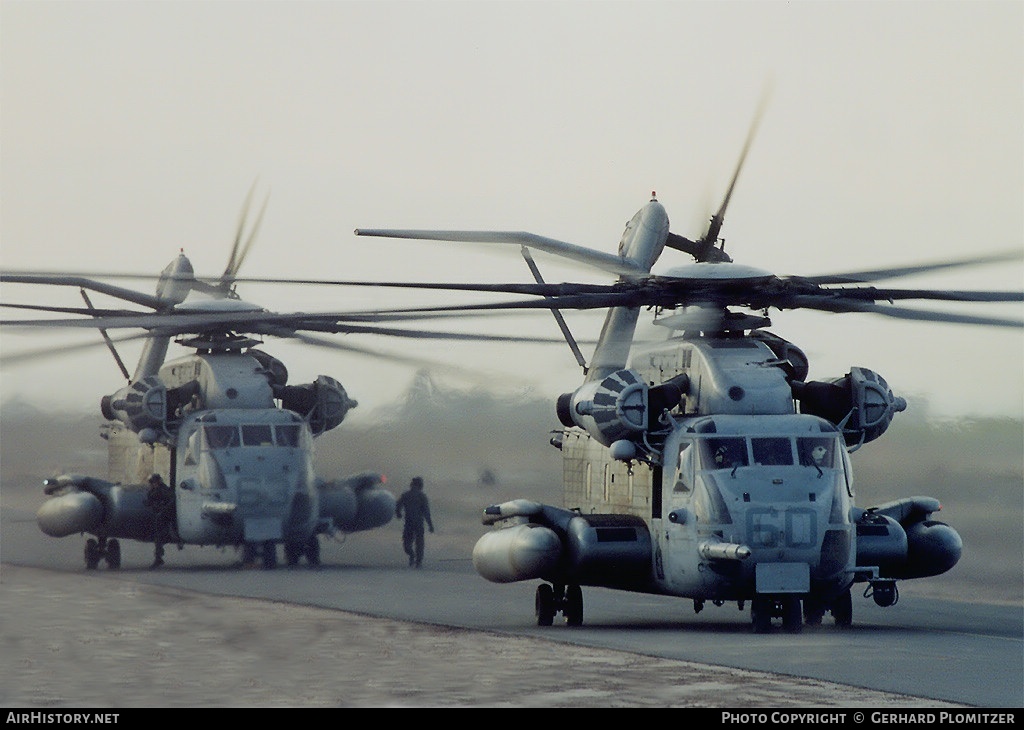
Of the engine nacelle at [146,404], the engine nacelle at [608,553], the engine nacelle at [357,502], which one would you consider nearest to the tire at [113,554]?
the engine nacelle at [146,404]

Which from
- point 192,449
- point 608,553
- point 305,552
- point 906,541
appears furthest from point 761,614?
point 305,552

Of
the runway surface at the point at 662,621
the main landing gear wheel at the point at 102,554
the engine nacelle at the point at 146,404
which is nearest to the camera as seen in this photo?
the runway surface at the point at 662,621

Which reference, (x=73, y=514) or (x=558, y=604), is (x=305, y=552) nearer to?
(x=73, y=514)

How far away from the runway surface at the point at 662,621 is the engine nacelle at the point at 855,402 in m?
2.32

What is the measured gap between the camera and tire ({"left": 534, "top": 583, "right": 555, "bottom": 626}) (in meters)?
22.0

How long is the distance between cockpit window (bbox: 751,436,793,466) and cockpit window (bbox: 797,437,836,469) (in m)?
0.14

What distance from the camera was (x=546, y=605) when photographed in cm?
2200

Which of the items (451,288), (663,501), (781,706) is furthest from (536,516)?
(781,706)

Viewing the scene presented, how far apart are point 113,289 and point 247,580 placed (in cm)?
655

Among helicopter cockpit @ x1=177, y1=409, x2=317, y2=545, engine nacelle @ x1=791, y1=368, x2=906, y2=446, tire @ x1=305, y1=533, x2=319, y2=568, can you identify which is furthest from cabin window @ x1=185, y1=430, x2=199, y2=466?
engine nacelle @ x1=791, y1=368, x2=906, y2=446

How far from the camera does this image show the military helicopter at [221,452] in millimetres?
30609

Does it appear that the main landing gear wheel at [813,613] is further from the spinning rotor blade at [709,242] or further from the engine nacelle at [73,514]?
the engine nacelle at [73,514]

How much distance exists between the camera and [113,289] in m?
32.2

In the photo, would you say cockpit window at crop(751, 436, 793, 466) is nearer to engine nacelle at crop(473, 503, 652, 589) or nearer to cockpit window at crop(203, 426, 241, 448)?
engine nacelle at crop(473, 503, 652, 589)
